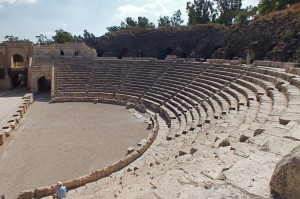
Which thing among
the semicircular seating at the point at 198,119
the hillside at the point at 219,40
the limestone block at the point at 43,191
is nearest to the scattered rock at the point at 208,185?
the semicircular seating at the point at 198,119

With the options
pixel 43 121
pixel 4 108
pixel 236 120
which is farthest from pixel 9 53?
pixel 236 120

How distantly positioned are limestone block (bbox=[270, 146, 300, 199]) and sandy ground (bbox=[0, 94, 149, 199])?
7.67 meters

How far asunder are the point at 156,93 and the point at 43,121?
860cm

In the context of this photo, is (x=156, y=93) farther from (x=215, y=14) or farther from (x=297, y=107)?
(x=215, y=14)

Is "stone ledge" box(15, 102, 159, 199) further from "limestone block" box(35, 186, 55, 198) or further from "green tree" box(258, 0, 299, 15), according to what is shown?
"green tree" box(258, 0, 299, 15)

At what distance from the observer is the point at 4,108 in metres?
18.0

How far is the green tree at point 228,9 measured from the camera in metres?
37.2

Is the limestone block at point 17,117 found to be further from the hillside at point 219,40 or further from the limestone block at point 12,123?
the hillside at point 219,40

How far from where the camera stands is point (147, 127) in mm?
13914

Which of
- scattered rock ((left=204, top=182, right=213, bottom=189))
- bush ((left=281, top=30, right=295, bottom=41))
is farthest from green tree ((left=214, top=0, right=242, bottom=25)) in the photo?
scattered rock ((left=204, top=182, right=213, bottom=189))

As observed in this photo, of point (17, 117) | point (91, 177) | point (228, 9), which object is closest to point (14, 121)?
point (17, 117)

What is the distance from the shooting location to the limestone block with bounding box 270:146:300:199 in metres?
2.72

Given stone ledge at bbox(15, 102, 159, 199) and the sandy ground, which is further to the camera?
the sandy ground

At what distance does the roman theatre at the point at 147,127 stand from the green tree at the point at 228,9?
2057 centimetres
